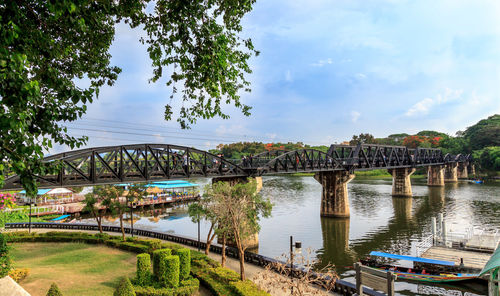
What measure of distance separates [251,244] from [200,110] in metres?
27.2

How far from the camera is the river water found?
3691 cm

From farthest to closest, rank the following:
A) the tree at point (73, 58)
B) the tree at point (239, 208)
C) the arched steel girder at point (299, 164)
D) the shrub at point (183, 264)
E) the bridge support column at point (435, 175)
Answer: the bridge support column at point (435, 175) → the arched steel girder at point (299, 164) → the tree at point (239, 208) → the shrub at point (183, 264) → the tree at point (73, 58)

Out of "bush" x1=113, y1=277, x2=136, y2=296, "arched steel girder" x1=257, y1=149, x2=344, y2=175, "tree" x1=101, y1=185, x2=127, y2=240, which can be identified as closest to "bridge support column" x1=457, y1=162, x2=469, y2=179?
"arched steel girder" x1=257, y1=149, x2=344, y2=175

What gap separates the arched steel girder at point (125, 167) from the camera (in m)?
23.3

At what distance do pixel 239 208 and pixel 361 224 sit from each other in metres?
33.6

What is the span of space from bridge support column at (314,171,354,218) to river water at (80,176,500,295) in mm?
1688

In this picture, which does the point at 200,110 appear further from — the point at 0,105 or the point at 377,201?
the point at 377,201

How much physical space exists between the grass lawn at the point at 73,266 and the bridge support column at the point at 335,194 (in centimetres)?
3761

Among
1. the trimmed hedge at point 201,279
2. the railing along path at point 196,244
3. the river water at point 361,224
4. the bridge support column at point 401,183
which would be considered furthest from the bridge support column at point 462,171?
the trimmed hedge at point 201,279

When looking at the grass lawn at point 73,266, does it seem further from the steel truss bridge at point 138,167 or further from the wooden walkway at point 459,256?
the wooden walkway at point 459,256

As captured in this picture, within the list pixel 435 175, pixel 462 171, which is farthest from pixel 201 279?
pixel 462 171

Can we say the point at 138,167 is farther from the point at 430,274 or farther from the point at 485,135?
the point at 485,135

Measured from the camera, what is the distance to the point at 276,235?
147ft

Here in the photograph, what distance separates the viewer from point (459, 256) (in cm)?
3080
